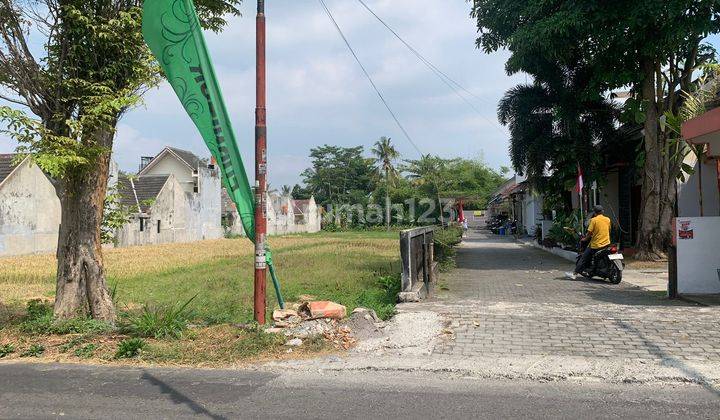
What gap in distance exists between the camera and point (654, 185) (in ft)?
53.4

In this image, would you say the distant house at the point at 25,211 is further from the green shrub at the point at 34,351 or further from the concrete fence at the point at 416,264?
the green shrub at the point at 34,351

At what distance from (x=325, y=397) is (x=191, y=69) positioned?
4403mm

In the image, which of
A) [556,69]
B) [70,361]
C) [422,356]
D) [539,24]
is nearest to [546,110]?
[556,69]

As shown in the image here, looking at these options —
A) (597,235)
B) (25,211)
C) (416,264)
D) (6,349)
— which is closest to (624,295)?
(597,235)

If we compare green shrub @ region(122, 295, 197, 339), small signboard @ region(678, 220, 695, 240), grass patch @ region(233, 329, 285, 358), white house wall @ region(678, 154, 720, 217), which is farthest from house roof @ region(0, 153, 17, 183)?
white house wall @ region(678, 154, 720, 217)

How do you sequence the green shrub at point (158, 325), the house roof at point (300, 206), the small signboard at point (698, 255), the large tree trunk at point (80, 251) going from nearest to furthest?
the green shrub at point (158, 325)
the large tree trunk at point (80, 251)
the small signboard at point (698, 255)
the house roof at point (300, 206)

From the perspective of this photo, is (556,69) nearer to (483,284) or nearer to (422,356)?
(483,284)

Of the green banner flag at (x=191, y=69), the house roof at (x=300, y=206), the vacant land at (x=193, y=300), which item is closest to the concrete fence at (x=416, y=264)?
the vacant land at (x=193, y=300)

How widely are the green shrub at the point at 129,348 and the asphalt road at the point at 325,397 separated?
59 centimetres

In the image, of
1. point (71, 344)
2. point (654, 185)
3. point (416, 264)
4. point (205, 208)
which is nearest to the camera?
point (71, 344)

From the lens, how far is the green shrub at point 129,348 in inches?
251

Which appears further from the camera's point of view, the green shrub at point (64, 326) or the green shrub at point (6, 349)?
the green shrub at point (64, 326)

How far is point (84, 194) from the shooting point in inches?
305

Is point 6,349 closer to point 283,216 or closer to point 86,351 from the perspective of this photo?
point 86,351
